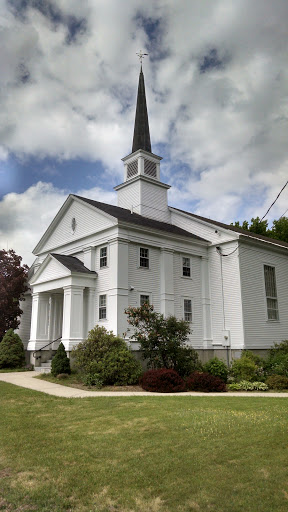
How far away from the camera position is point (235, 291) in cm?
2192

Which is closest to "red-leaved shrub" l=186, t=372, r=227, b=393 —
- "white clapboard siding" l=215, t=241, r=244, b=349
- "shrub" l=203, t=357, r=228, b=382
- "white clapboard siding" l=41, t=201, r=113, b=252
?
"shrub" l=203, t=357, r=228, b=382

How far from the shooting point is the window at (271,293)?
926 inches

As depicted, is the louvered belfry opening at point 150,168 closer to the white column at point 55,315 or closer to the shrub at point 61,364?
the white column at point 55,315

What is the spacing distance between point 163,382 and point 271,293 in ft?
40.4

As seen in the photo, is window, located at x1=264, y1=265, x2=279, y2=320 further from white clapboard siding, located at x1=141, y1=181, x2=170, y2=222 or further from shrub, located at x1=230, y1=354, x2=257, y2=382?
white clapboard siding, located at x1=141, y1=181, x2=170, y2=222

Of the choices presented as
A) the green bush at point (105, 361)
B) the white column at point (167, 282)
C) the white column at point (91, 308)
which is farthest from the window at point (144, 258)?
the green bush at point (105, 361)

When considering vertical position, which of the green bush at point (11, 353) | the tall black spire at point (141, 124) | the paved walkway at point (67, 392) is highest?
the tall black spire at point (141, 124)

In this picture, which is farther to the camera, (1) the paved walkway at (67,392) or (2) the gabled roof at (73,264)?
(2) the gabled roof at (73,264)

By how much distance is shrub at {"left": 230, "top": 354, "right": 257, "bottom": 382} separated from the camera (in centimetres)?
1675

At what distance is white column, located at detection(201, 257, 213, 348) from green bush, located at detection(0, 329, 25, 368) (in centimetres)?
1033

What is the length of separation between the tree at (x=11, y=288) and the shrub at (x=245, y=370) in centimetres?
1520

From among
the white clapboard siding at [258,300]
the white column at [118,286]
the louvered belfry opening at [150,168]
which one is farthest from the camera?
the louvered belfry opening at [150,168]

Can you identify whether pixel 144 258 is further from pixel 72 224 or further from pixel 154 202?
pixel 154 202

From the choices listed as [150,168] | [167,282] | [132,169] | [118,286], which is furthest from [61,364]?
[150,168]
